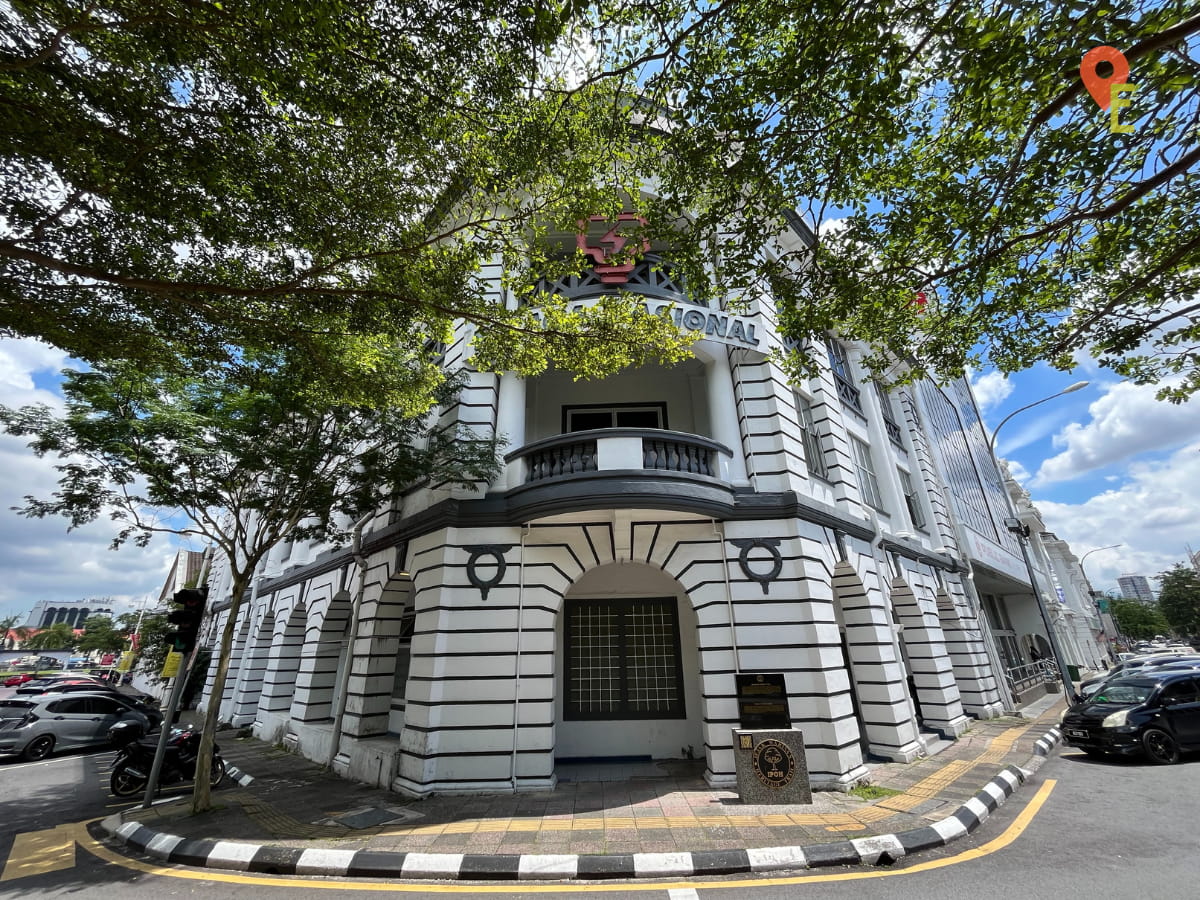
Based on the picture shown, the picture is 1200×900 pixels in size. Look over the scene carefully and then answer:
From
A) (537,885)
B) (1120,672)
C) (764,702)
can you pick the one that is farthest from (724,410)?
(1120,672)

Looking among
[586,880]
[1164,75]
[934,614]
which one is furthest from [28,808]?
[934,614]

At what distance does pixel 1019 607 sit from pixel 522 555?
33487mm

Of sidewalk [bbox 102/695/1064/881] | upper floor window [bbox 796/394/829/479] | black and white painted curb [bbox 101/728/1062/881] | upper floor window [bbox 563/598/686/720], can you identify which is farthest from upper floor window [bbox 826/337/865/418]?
black and white painted curb [bbox 101/728/1062/881]

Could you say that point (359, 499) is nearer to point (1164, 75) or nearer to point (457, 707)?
point (457, 707)

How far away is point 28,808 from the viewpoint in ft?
28.7

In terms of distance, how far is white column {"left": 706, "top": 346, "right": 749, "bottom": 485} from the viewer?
394 inches

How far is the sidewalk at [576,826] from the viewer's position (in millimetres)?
5408

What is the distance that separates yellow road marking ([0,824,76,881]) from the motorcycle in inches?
70.4

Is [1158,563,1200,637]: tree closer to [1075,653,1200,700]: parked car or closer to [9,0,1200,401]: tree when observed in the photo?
[1075,653,1200,700]: parked car

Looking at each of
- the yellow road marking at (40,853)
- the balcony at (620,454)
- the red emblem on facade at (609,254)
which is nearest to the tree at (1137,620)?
the balcony at (620,454)

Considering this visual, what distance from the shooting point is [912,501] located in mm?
16609

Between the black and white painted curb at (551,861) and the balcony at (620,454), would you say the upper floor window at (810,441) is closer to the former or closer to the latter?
the balcony at (620,454)

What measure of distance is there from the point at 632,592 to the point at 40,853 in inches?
368

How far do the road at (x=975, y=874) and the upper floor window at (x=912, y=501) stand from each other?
9.16 metres
